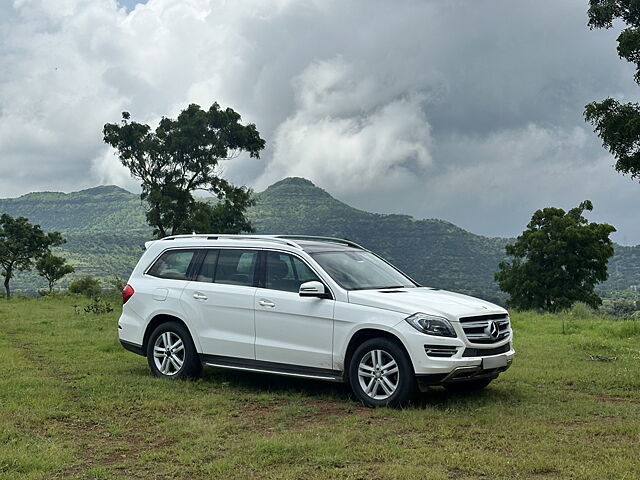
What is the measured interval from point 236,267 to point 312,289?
5.17 ft


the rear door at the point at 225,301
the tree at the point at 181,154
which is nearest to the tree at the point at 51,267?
the tree at the point at 181,154

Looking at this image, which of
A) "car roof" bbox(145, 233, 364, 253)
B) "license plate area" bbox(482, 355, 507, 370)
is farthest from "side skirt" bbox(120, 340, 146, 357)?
"license plate area" bbox(482, 355, 507, 370)

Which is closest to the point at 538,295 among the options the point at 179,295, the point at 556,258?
the point at 556,258

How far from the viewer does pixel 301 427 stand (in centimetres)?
732

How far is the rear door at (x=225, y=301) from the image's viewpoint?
9336 mm

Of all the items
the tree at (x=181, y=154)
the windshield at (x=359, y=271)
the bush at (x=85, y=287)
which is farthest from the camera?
the bush at (x=85, y=287)

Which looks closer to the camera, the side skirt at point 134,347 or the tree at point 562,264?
the side skirt at point 134,347

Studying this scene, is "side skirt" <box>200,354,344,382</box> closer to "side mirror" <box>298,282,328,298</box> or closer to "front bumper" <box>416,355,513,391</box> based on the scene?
"side mirror" <box>298,282,328,298</box>

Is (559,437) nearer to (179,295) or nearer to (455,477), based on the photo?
(455,477)

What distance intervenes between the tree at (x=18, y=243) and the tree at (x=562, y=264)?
3398cm

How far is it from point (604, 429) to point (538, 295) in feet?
141

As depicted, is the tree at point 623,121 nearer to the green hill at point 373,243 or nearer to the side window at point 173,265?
the side window at point 173,265

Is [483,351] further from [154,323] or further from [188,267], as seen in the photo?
[154,323]

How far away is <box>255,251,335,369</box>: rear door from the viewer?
340 inches
